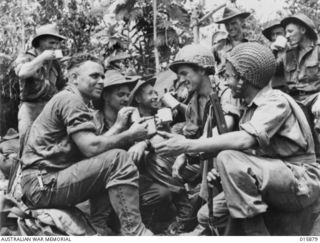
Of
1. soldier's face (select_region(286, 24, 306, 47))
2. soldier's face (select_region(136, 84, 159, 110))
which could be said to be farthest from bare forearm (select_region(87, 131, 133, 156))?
soldier's face (select_region(286, 24, 306, 47))

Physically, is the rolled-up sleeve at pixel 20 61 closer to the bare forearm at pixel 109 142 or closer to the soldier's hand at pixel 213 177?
the bare forearm at pixel 109 142

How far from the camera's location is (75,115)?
9.01m

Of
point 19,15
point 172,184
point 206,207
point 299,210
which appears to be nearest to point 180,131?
point 172,184

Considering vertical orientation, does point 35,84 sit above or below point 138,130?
above

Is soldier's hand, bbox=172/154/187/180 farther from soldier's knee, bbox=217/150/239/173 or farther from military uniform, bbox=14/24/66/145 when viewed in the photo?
military uniform, bbox=14/24/66/145

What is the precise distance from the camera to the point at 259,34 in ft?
36.5

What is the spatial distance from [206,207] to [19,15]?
469 centimetres

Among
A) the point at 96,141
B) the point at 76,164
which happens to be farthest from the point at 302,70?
the point at 76,164

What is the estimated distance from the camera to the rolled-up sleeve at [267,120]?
8.19 metres

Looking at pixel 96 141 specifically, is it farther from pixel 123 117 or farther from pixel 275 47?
pixel 275 47

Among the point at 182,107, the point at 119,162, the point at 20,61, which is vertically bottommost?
the point at 119,162

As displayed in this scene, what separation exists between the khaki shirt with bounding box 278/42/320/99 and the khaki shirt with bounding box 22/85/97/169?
2520mm

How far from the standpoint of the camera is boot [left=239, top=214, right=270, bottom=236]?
8266mm

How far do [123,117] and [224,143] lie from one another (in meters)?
1.55
